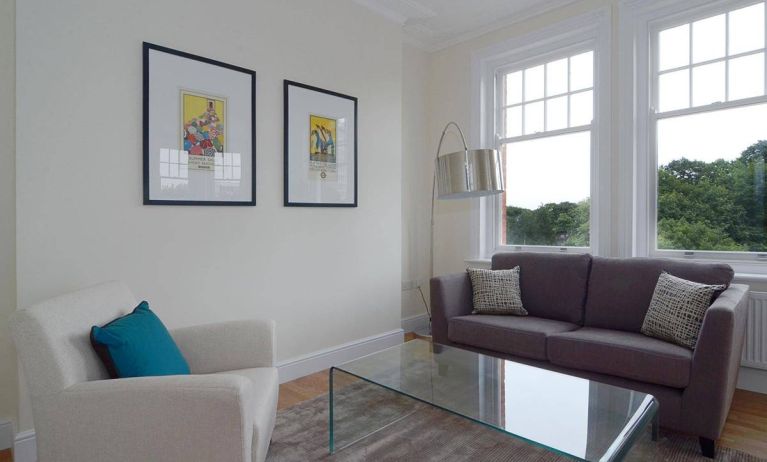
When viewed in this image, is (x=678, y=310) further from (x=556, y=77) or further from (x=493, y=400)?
(x=556, y=77)

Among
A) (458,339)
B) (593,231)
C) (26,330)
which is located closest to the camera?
(26,330)

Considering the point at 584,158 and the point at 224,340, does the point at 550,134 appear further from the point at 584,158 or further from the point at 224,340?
the point at 224,340

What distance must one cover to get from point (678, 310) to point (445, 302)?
134cm

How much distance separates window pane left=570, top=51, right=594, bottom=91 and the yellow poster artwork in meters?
2.76

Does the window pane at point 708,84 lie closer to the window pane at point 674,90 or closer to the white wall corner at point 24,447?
the window pane at point 674,90

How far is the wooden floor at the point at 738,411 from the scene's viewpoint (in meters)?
2.06

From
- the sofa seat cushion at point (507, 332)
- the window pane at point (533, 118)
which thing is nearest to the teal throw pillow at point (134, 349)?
the sofa seat cushion at point (507, 332)

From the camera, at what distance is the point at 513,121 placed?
13.0ft

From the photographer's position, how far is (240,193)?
104 inches

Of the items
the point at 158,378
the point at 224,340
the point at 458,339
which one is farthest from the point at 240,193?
the point at 458,339

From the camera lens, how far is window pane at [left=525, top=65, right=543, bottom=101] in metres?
3.77

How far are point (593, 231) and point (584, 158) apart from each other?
60cm

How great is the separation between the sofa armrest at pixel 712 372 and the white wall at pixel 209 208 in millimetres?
2168

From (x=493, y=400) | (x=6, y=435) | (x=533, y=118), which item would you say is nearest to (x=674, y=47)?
(x=533, y=118)
